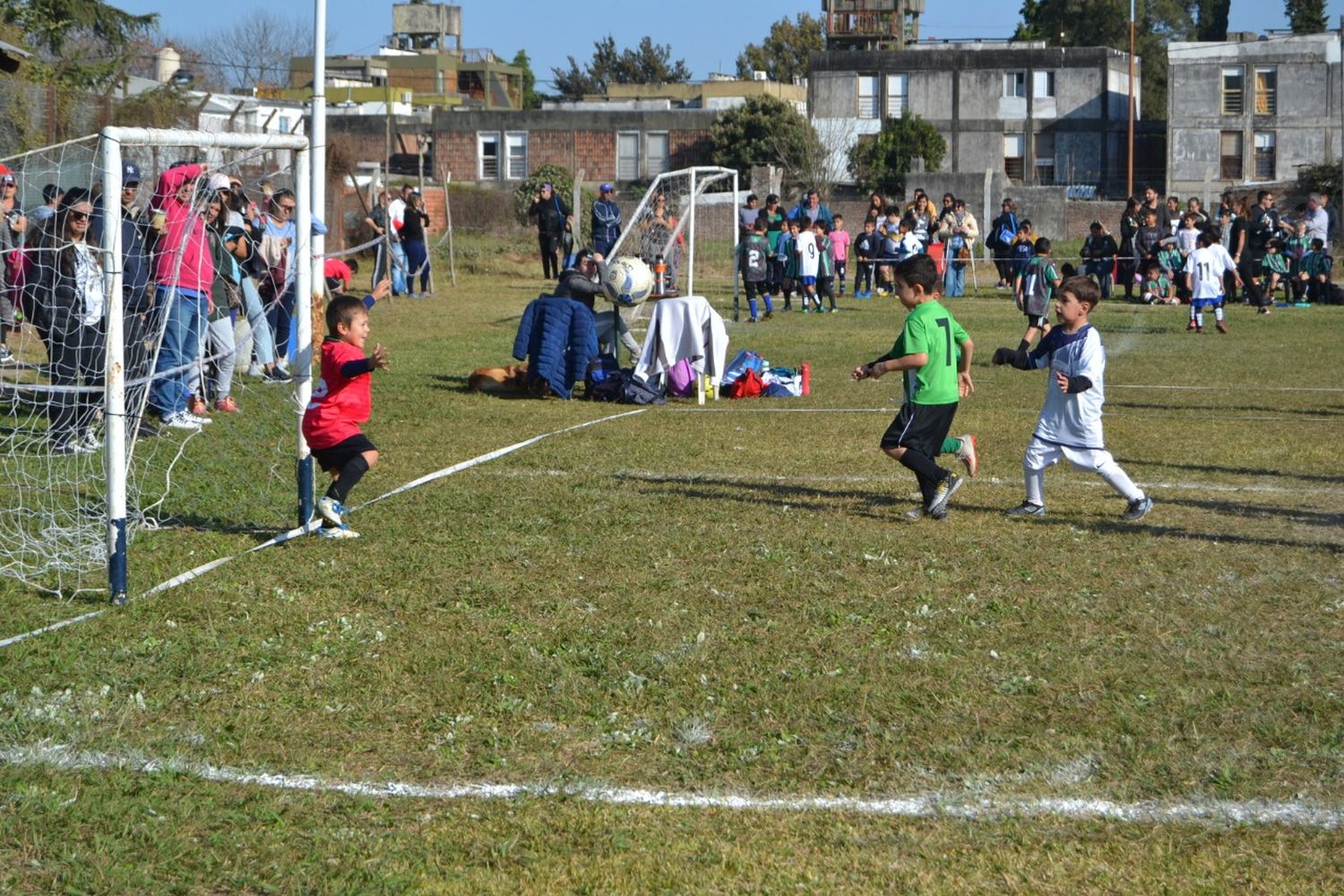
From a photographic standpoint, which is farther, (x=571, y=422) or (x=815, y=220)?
(x=815, y=220)

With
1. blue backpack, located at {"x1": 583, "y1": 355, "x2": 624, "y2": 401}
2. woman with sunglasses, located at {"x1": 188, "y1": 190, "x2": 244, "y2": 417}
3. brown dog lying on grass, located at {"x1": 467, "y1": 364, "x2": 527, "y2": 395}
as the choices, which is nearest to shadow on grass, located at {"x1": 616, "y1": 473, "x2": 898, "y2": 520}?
woman with sunglasses, located at {"x1": 188, "y1": 190, "x2": 244, "y2": 417}

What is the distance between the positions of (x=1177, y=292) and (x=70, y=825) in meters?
26.0

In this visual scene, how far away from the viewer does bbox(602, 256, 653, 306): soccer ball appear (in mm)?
14875

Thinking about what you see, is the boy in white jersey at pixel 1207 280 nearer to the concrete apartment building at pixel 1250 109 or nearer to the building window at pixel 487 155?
the concrete apartment building at pixel 1250 109

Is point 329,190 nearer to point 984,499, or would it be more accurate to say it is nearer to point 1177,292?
point 1177,292

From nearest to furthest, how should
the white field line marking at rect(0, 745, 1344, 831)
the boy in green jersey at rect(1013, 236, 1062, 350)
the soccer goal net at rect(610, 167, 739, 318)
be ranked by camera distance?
the white field line marking at rect(0, 745, 1344, 831), the soccer goal net at rect(610, 167, 739, 318), the boy in green jersey at rect(1013, 236, 1062, 350)

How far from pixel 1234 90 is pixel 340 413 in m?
56.6

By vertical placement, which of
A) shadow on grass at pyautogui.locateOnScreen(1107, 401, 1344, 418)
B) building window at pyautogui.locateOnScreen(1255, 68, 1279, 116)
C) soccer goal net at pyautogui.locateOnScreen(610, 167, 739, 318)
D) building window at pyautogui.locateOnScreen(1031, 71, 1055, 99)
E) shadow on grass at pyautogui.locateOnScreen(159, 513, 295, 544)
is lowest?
shadow on grass at pyautogui.locateOnScreen(159, 513, 295, 544)

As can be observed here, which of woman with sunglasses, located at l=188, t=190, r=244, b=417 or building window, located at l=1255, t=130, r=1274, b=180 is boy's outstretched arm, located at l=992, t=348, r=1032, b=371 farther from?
building window, located at l=1255, t=130, r=1274, b=180

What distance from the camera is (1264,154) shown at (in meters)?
58.2

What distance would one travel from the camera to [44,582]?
6.84 m

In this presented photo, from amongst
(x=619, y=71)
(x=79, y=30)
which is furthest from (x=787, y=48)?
(x=79, y=30)

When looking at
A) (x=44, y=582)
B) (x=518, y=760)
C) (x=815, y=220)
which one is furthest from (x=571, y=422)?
(x=815, y=220)

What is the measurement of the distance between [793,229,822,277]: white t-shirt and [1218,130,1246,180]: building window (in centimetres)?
3822
